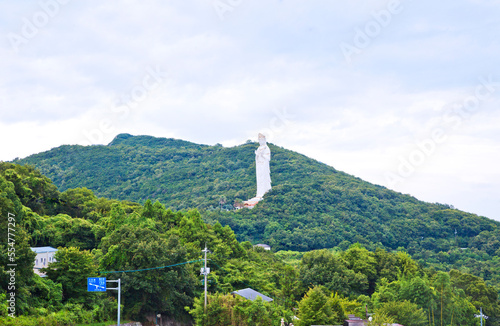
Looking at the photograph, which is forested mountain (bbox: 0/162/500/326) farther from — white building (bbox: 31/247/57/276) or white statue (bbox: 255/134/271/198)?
white statue (bbox: 255/134/271/198)

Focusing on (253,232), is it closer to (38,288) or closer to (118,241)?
(118,241)

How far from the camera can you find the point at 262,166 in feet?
259

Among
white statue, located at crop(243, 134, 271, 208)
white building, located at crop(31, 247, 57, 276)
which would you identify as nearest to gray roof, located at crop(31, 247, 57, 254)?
white building, located at crop(31, 247, 57, 276)

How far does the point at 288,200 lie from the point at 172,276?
4803 centimetres

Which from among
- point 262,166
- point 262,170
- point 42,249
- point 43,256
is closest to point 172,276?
point 43,256

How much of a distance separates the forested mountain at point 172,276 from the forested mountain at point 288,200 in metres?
8.01

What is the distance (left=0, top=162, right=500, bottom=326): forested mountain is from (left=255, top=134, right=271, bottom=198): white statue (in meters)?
26.3

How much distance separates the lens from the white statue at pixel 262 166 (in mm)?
77375

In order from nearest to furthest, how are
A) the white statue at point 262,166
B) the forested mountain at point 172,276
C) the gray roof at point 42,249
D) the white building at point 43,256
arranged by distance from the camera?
the forested mountain at point 172,276
the white building at point 43,256
the gray roof at point 42,249
the white statue at point 262,166

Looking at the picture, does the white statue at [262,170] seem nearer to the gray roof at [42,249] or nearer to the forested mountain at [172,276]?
the forested mountain at [172,276]

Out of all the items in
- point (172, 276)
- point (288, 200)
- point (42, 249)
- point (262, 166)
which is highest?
point (262, 166)

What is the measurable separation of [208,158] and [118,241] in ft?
265

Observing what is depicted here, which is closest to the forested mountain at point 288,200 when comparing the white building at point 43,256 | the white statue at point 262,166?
the white statue at point 262,166

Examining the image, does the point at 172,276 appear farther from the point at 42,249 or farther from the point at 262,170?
the point at 262,170
